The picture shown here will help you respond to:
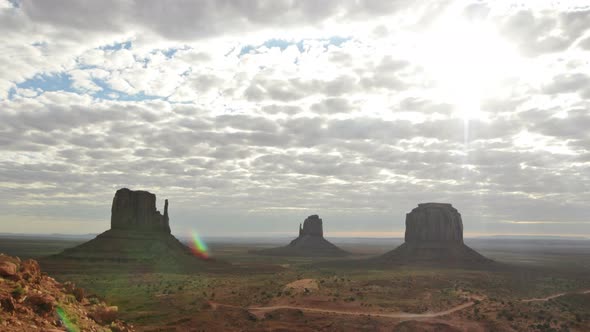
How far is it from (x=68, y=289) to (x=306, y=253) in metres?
168

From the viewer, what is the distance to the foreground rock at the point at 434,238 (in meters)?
123

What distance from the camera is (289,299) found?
53.5 meters

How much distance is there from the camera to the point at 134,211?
114 meters

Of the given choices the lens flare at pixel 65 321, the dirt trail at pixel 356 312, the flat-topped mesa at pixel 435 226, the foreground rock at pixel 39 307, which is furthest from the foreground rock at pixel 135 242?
the lens flare at pixel 65 321

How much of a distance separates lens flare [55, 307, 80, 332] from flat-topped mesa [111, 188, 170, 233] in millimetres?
97005

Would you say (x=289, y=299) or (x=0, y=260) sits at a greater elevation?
(x=0, y=260)

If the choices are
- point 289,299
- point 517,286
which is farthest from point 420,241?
point 289,299

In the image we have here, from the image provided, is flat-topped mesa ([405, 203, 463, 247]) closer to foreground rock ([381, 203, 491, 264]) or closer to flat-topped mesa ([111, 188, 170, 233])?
foreground rock ([381, 203, 491, 264])

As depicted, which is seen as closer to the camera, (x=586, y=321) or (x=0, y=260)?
(x=0, y=260)

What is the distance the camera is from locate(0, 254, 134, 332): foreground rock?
59.6ft

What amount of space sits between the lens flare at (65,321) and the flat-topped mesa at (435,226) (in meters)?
121

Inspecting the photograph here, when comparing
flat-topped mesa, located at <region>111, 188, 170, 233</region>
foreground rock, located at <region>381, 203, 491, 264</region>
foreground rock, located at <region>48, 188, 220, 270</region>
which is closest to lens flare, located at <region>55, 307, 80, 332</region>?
foreground rock, located at <region>48, 188, 220, 270</region>

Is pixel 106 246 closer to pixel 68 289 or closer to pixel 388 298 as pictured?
pixel 388 298

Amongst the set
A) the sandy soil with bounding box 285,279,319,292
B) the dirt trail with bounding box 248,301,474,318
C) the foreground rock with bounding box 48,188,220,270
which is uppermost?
the foreground rock with bounding box 48,188,220,270
